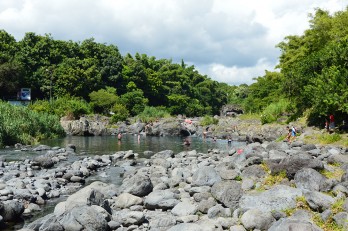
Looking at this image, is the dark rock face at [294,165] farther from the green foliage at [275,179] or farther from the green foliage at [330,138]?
the green foliage at [330,138]

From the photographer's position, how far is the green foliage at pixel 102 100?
6569 cm

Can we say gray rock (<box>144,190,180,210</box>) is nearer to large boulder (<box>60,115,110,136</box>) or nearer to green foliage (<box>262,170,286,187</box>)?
green foliage (<box>262,170,286,187</box>)

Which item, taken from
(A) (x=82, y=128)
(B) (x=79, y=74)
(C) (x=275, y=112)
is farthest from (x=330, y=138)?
(B) (x=79, y=74)

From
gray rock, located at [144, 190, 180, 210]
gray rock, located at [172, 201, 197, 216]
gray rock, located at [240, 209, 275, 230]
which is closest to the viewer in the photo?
gray rock, located at [240, 209, 275, 230]

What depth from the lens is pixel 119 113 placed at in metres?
63.2

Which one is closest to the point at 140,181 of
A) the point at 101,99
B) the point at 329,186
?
the point at 329,186

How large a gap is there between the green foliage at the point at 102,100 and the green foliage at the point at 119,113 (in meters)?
1.49

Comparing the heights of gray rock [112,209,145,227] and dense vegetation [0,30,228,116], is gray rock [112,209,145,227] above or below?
below

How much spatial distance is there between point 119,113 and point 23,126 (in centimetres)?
2880

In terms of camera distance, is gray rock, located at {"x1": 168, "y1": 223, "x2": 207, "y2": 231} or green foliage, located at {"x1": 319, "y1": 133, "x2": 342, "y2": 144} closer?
gray rock, located at {"x1": 168, "y1": 223, "x2": 207, "y2": 231}

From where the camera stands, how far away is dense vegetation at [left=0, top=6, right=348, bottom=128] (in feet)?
125

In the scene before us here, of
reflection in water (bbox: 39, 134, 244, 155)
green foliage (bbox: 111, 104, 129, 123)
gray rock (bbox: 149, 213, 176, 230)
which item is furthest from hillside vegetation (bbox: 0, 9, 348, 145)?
Result: gray rock (bbox: 149, 213, 176, 230)

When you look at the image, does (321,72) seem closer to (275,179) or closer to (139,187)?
(275,179)

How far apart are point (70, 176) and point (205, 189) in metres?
8.31
